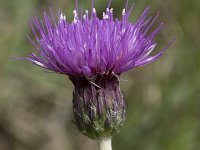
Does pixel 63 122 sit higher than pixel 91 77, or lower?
lower

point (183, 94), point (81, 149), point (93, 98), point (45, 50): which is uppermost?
point (45, 50)

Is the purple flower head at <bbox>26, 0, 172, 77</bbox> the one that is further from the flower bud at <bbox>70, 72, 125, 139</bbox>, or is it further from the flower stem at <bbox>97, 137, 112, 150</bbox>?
the flower stem at <bbox>97, 137, 112, 150</bbox>

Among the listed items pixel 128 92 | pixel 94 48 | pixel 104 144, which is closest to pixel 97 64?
pixel 94 48

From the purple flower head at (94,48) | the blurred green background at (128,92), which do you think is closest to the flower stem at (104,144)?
the purple flower head at (94,48)

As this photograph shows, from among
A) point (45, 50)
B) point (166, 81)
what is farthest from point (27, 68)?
point (45, 50)

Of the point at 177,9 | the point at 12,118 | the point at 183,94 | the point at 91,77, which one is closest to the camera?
the point at 91,77

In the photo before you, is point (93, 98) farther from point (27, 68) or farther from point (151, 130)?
point (27, 68)
